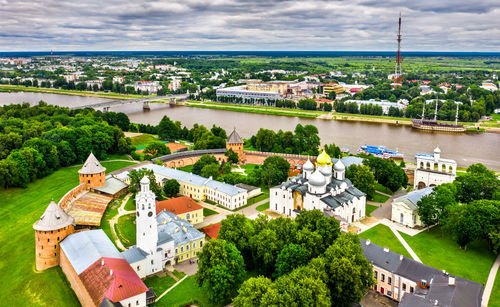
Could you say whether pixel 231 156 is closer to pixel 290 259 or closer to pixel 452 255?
pixel 290 259

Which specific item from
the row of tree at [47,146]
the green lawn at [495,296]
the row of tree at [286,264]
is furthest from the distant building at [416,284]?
the row of tree at [47,146]

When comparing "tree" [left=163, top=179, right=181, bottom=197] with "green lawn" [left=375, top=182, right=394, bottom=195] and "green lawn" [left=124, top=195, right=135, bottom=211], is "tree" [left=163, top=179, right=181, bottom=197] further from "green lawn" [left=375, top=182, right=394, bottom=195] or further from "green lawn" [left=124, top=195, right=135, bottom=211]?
"green lawn" [left=375, top=182, right=394, bottom=195]

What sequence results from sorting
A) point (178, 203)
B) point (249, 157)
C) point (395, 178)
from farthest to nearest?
point (249, 157) → point (395, 178) → point (178, 203)

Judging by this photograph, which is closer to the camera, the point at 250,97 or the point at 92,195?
the point at 92,195

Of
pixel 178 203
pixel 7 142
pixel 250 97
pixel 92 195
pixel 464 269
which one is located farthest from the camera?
pixel 250 97

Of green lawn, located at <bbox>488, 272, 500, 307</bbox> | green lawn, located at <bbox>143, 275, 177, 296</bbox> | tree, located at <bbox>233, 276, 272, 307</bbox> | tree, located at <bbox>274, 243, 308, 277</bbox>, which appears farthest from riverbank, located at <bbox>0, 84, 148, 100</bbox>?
green lawn, located at <bbox>488, 272, 500, 307</bbox>

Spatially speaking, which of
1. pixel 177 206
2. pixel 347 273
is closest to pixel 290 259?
pixel 347 273

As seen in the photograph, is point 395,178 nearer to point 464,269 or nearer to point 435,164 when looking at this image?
point 435,164

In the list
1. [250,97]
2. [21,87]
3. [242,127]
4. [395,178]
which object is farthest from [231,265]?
[21,87]
